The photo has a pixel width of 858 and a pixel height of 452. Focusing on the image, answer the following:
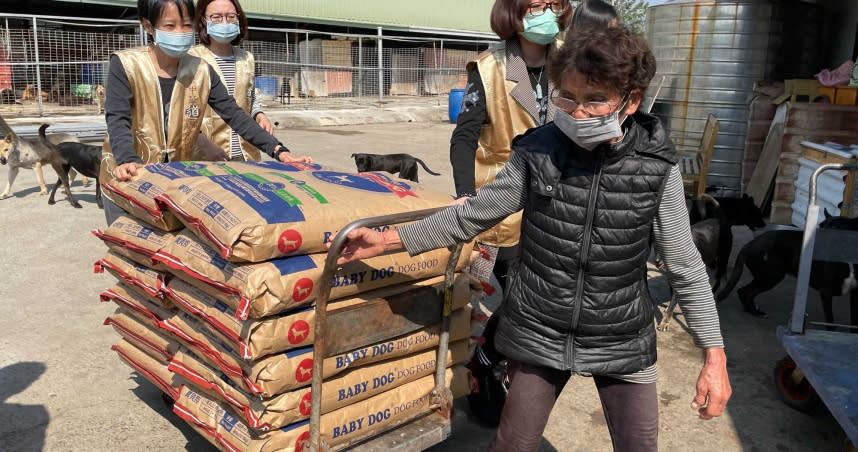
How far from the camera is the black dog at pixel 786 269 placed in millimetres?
4285

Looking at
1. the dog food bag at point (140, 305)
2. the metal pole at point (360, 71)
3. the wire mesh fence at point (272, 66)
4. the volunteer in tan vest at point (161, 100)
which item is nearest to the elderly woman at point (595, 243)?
the dog food bag at point (140, 305)

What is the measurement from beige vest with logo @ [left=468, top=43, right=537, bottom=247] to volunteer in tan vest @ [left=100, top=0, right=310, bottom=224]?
36.1 inches

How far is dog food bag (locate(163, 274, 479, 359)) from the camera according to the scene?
2420 millimetres

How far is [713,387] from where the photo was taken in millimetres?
2074

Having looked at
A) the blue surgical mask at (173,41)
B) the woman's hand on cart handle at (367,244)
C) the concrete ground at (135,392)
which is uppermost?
the blue surgical mask at (173,41)

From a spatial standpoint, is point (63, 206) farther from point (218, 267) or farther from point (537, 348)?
point (537, 348)

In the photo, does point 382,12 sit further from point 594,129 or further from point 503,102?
point 594,129

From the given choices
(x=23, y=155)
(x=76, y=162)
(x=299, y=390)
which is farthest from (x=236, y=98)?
(x=23, y=155)

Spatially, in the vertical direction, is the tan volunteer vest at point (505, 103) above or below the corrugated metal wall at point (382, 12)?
below

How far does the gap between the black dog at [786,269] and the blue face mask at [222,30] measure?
12.5 feet

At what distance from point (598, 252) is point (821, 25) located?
8.76 m

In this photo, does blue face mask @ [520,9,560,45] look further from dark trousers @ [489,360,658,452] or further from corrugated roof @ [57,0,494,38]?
corrugated roof @ [57,0,494,38]

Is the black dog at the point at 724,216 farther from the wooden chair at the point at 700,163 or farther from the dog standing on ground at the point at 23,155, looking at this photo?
the dog standing on ground at the point at 23,155

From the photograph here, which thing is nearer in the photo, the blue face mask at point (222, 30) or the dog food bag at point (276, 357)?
the dog food bag at point (276, 357)
